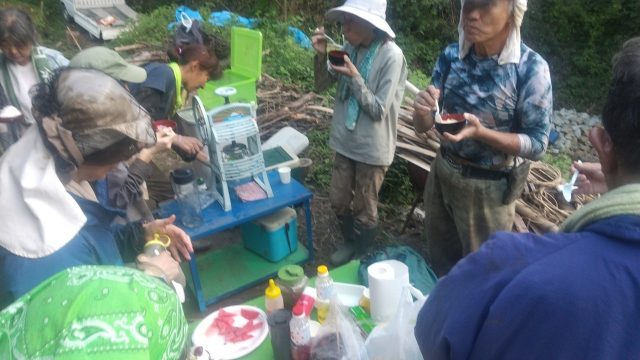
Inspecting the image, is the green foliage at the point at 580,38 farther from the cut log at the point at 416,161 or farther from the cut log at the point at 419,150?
the cut log at the point at 416,161

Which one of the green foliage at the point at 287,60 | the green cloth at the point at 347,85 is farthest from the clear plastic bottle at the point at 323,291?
the green foliage at the point at 287,60

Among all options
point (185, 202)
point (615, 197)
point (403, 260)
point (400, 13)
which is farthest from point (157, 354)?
point (400, 13)

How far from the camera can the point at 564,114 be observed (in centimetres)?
1123

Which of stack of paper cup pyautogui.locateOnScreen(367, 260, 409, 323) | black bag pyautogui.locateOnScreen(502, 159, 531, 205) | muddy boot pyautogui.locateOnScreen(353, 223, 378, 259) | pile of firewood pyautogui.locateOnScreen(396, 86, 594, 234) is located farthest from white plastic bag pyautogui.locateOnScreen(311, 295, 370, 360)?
pile of firewood pyautogui.locateOnScreen(396, 86, 594, 234)

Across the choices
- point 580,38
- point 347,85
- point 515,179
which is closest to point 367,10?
point 347,85

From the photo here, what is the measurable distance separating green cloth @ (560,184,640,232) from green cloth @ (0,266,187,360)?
100 cm

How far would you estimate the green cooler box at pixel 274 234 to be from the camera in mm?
4168

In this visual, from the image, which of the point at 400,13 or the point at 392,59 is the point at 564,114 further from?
the point at 392,59

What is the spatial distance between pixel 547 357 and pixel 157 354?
854 millimetres

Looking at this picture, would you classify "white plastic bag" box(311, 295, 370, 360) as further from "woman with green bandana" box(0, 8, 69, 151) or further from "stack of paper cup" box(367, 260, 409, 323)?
"woman with green bandana" box(0, 8, 69, 151)

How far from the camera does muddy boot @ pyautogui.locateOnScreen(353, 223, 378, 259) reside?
412cm

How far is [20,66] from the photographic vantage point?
A: 391cm

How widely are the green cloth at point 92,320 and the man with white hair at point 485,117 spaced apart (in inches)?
72.7

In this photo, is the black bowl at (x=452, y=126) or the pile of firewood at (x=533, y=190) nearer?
the black bowl at (x=452, y=126)
